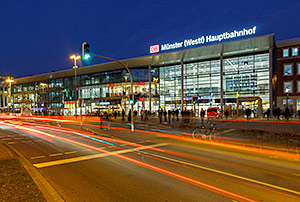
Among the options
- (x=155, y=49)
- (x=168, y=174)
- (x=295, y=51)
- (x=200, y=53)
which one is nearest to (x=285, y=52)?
(x=295, y=51)

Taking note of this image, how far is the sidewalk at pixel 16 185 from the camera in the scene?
4.57 metres

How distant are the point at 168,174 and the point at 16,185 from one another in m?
4.25

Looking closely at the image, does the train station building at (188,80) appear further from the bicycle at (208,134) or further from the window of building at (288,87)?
the bicycle at (208,134)

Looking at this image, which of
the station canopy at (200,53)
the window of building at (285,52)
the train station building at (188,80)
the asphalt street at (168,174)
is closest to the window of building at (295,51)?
the window of building at (285,52)

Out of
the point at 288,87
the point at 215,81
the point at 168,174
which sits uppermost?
the point at 215,81

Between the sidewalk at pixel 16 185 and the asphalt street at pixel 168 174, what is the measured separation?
1.97ft

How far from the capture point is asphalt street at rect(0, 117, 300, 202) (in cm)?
508

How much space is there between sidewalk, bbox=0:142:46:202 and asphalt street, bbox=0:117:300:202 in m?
0.60

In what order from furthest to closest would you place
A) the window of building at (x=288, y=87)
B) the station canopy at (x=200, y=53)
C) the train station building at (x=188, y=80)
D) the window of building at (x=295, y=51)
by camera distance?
the window of building at (x=288, y=87), the train station building at (x=188, y=80), the window of building at (x=295, y=51), the station canopy at (x=200, y=53)

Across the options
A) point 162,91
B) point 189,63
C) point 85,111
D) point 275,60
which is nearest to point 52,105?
point 85,111

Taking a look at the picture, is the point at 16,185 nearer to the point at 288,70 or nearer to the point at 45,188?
the point at 45,188

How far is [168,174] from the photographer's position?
6625 millimetres

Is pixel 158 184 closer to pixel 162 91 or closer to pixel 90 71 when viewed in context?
pixel 162 91

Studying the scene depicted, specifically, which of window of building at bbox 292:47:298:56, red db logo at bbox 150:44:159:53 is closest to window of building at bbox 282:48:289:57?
window of building at bbox 292:47:298:56
